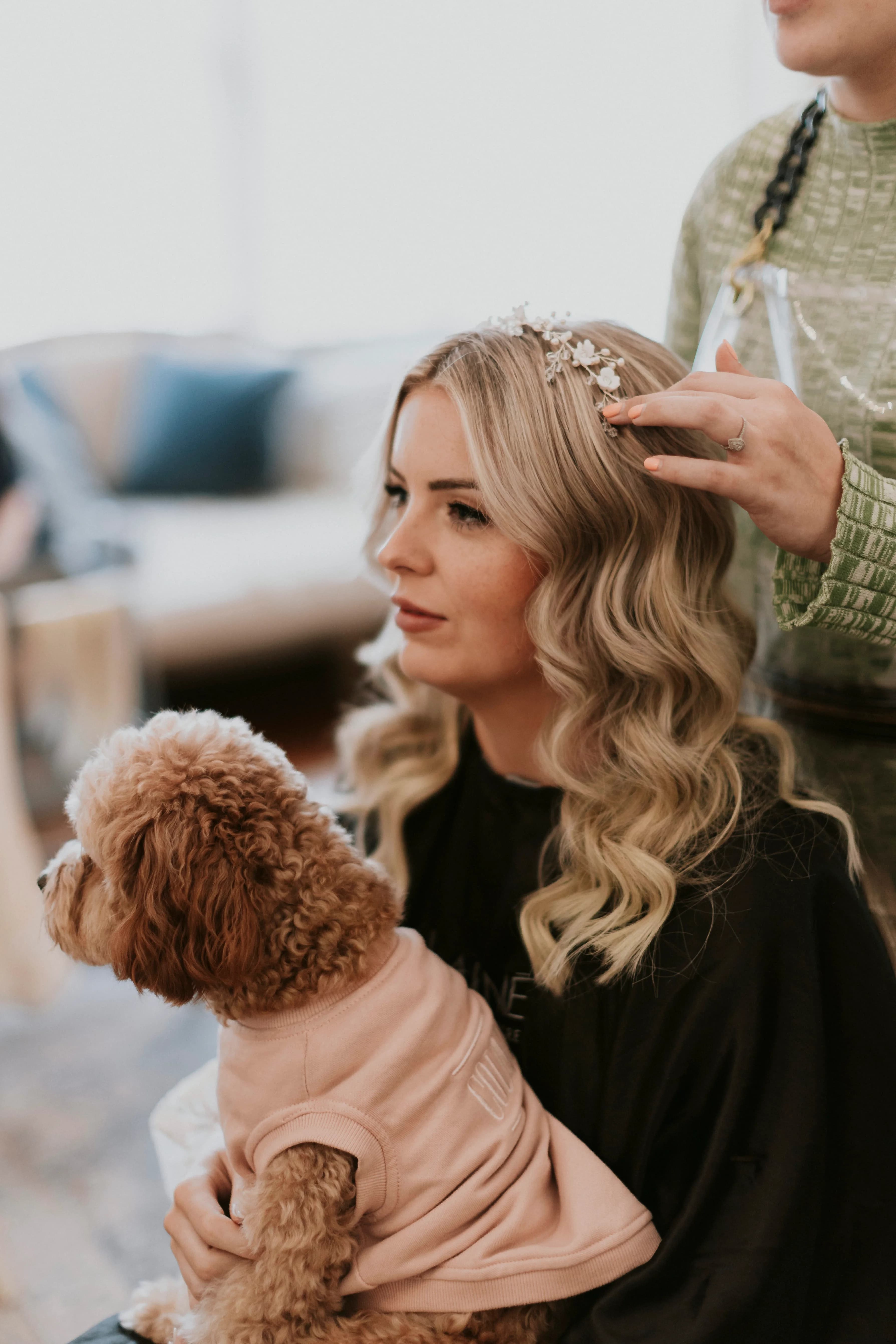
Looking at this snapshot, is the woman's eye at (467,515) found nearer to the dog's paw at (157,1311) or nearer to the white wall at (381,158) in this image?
the dog's paw at (157,1311)

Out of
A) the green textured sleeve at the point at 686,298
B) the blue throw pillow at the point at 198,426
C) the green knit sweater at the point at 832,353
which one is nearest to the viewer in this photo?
the green knit sweater at the point at 832,353

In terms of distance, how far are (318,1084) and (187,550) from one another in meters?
3.21

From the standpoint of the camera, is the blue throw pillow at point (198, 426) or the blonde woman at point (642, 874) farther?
the blue throw pillow at point (198, 426)

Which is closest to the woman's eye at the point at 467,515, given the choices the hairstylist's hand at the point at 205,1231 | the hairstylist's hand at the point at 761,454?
the hairstylist's hand at the point at 761,454

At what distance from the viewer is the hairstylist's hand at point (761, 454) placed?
3.39ft

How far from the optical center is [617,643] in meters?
1.25

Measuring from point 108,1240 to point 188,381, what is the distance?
3.49 metres

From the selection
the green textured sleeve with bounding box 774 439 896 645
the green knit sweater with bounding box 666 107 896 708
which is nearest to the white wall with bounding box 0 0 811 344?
the green knit sweater with bounding box 666 107 896 708

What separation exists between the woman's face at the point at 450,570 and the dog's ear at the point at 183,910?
402mm

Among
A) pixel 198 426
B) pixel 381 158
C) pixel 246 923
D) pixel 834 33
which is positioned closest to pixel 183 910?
pixel 246 923

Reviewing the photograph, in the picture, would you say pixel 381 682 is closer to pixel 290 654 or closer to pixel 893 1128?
pixel 893 1128

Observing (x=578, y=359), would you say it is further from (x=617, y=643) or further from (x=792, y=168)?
(x=792, y=168)

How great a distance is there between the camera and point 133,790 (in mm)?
1044

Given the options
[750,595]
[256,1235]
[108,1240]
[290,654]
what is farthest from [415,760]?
[290,654]
